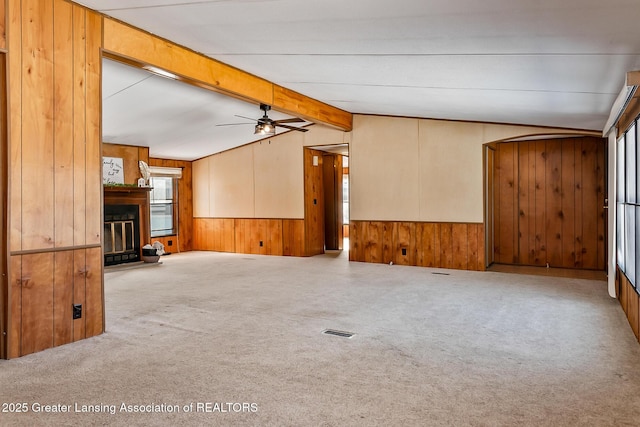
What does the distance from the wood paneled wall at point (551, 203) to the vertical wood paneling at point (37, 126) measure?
690cm

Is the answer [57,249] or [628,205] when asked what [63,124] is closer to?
[57,249]

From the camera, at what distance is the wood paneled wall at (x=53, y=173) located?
10.7ft

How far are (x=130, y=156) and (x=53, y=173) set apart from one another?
5.61m

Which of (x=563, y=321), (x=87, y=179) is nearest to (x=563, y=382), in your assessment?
(x=563, y=321)

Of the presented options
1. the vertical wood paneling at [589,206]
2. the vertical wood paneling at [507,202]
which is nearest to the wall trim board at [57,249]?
the vertical wood paneling at [507,202]

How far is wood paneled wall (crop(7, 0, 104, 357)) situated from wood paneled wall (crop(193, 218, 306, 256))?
18.5 feet

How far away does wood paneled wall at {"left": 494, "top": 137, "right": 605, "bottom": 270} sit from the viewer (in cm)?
723

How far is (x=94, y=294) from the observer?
376cm

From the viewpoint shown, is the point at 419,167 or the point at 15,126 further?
the point at 419,167

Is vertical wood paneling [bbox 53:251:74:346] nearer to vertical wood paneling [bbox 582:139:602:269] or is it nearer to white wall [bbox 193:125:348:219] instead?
white wall [bbox 193:125:348:219]

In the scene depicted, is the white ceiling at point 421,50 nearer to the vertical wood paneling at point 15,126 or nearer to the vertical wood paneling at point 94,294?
the vertical wood paneling at point 15,126

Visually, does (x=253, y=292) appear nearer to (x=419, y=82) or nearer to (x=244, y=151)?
(x=419, y=82)

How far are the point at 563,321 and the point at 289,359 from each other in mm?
2646

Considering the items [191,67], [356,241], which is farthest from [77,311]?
[356,241]
